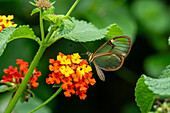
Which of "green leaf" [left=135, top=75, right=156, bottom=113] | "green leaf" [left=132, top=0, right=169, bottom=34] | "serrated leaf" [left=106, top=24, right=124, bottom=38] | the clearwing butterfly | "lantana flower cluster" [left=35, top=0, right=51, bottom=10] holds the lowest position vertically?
"green leaf" [left=135, top=75, right=156, bottom=113]

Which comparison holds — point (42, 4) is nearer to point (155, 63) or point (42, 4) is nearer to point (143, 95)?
point (143, 95)

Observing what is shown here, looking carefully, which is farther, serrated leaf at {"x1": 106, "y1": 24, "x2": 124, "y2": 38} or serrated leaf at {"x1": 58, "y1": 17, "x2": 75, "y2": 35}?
serrated leaf at {"x1": 106, "y1": 24, "x2": 124, "y2": 38}

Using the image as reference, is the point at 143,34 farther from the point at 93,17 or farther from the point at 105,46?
the point at 105,46

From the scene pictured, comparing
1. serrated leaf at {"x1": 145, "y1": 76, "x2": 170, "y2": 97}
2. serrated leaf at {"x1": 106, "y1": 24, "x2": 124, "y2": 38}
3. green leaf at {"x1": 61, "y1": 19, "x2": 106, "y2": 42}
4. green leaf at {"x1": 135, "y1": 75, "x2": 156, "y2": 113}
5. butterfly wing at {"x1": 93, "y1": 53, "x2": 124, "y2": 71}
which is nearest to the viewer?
serrated leaf at {"x1": 145, "y1": 76, "x2": 170, "y2": 97}

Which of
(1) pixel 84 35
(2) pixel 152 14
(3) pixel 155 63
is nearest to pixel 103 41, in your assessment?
(3) pixel 155 63

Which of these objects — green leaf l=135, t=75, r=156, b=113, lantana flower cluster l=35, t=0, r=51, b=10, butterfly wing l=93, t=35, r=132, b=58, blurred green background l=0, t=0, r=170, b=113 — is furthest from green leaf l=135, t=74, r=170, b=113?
blurred green background l=0, t=0, r=170, b=113

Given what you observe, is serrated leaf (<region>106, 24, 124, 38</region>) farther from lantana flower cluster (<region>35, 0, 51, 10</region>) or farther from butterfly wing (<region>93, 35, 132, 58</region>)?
lantana flower cluster (<region>35, 0, 51, 10</region>)

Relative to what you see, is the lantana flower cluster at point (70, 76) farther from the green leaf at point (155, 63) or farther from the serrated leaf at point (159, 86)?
the green leaf at point (155, 63)

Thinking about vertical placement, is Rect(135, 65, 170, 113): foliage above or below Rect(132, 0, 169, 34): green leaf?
below
